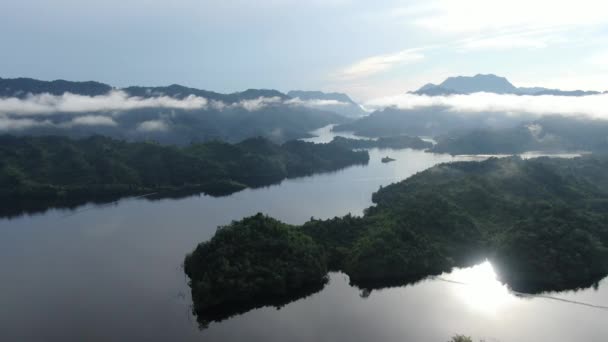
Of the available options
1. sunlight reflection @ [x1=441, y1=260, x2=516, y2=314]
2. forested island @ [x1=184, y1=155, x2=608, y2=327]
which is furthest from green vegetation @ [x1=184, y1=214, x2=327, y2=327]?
sunlight reflection @ [x1=441, y1=260, x2=516, y2=314]

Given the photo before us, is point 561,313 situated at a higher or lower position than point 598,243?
lower

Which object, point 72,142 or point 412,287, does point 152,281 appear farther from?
point 72,142

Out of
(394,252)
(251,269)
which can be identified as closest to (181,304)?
(251,269)

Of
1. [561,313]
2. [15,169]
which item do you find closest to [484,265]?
[561,313]

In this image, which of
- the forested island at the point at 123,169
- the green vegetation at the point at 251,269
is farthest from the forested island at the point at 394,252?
the forested island at the point at 123,169

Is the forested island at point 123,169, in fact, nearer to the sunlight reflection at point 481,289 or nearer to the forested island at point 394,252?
the forested island at point 394,252

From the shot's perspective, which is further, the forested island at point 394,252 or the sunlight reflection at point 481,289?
the sunlight reflection at point 481,289

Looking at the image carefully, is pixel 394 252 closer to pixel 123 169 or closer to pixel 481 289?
pixel 481 289

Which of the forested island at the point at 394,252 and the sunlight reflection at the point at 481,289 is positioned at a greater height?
the forested island at the point at 394,252
